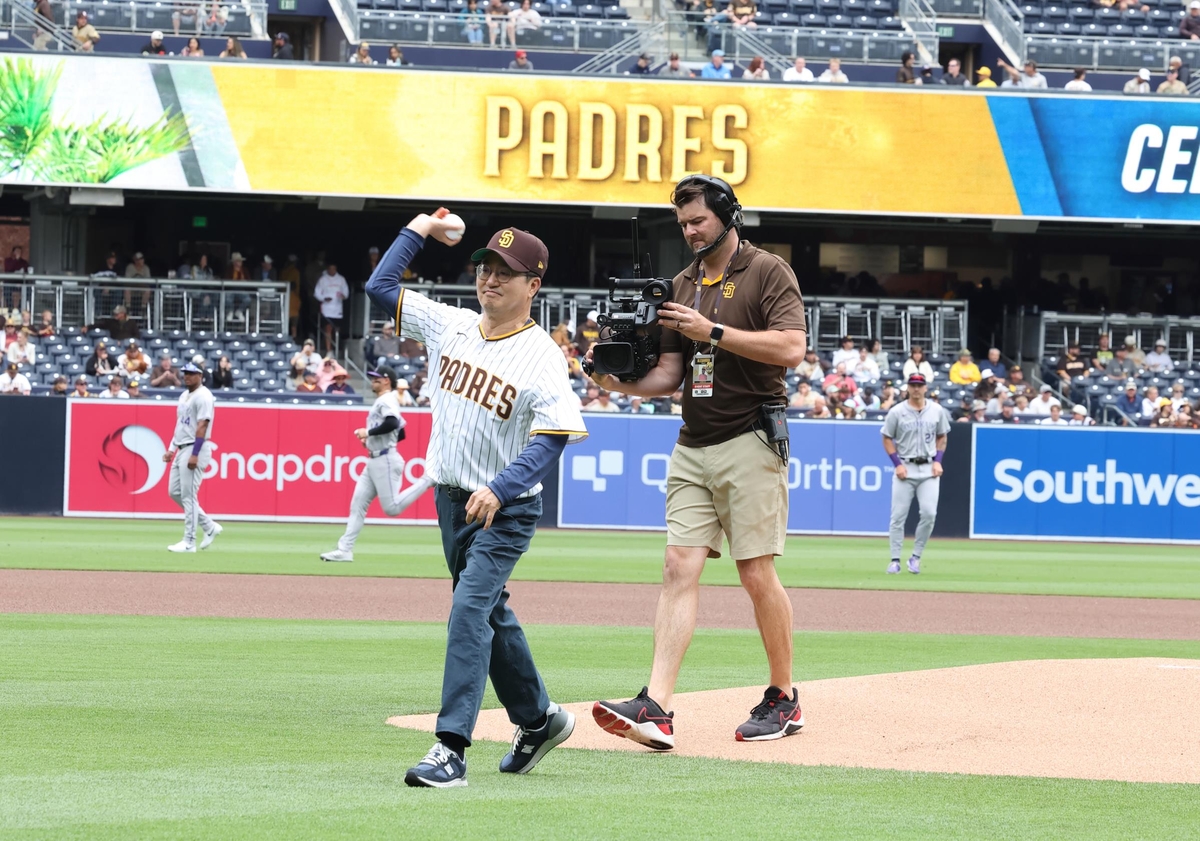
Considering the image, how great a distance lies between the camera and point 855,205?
31.2 meters

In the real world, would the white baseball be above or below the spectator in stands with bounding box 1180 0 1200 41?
below

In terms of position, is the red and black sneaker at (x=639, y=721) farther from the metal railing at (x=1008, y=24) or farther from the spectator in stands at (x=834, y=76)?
the metal railing at (x=1008, y=24)

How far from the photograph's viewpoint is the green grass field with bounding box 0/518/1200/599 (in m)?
16.7

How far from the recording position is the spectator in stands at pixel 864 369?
28.3 m

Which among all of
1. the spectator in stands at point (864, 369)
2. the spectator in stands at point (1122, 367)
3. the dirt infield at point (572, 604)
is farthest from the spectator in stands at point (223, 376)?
the spectator in stands at point (1122, 367)

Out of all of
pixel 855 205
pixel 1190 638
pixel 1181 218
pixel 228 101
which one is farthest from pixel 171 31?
pixel 1190 638

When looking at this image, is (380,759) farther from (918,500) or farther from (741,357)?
(918,500)

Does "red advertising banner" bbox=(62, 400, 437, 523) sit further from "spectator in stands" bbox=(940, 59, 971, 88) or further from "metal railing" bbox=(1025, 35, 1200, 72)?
"metal railing" bbox=(1025, 35, 1200, 72)

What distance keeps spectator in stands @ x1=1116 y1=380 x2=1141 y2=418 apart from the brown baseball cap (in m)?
23.9

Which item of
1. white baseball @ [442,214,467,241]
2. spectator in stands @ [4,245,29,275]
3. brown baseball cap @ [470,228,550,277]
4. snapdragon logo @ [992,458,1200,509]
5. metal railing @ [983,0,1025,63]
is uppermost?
metal railing @ [983,0,1025,63]

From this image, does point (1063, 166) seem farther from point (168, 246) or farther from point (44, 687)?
point (44, 687)

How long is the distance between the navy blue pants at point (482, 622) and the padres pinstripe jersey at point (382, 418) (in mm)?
11388

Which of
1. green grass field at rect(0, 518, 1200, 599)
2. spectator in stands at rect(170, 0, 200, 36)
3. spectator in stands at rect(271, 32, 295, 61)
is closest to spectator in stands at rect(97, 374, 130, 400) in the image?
green grass field at rect(0, 518, 1200, 599)

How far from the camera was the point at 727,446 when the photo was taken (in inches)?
266
